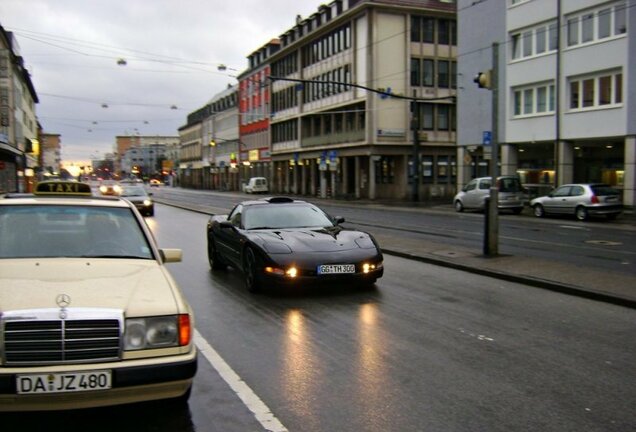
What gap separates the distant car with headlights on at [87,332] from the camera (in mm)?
3498

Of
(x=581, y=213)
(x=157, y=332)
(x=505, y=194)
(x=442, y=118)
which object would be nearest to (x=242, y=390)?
(x=157, y=332)

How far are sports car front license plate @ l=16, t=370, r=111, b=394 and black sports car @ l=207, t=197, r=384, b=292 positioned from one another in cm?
473

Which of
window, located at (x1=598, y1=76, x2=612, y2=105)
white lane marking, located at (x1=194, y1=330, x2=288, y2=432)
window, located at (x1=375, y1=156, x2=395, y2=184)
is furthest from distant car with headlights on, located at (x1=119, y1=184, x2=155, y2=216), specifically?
window, located at (x1=375, y1=156, x2=395, y2=184)

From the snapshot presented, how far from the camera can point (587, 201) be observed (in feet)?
82.0

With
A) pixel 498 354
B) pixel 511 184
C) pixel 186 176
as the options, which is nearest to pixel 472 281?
pixel 498 354

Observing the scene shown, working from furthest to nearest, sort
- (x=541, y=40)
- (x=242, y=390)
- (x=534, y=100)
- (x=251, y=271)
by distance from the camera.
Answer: (x=534, y=100)
(x=541, y=40)
(x=251, y=271)
(x=242, y=390)

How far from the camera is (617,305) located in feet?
26.2

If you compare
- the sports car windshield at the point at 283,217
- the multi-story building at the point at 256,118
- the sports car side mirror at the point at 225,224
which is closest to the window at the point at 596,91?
the sports car windshield at the point at 283,217

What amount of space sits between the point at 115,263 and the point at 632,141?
28.4 m

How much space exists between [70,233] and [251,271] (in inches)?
151

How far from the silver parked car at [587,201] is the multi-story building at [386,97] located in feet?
68.8

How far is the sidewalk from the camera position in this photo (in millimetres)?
8469

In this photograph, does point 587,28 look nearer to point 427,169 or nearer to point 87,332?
point 427,169

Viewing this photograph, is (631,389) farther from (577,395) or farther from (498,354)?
(498,354)
